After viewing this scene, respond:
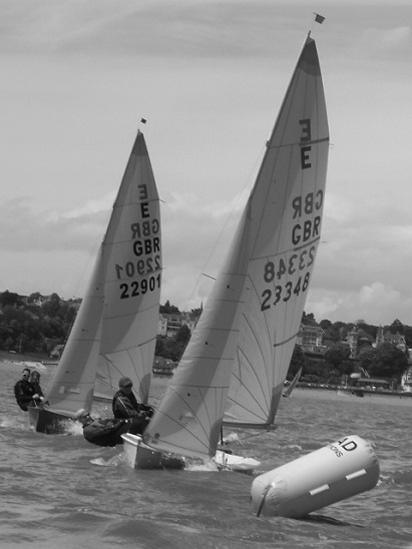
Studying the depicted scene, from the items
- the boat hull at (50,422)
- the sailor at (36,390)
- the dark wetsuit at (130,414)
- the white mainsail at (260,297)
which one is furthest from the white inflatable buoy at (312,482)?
the sailor at (36,390)

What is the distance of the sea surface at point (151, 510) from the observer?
1594 cm

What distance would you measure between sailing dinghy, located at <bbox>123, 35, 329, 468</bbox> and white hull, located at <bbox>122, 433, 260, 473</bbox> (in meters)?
0.02

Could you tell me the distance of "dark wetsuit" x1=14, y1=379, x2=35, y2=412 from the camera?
29.9 metres

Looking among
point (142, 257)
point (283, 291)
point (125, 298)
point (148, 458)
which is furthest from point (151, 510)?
point (142, 257)

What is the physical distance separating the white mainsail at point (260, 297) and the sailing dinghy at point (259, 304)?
0.01 metres

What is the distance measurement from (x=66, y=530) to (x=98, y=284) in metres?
14.7

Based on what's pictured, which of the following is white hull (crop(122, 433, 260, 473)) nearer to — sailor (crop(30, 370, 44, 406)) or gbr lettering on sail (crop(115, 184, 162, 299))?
Result: sailor (crop(30, 370, 44, 406))

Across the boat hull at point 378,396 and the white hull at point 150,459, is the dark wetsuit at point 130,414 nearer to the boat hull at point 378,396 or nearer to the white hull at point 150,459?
the white hull at point 150,459

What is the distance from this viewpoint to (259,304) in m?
21.4

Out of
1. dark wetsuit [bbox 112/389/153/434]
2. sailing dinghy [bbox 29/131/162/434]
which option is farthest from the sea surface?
sailing dinghy [bbox 29/131/162/434]

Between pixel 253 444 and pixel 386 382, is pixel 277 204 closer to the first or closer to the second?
pixel 253 444

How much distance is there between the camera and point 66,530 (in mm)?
16047

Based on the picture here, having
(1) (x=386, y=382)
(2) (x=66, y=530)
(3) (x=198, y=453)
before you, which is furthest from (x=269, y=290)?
(1) (x=386, y=382)

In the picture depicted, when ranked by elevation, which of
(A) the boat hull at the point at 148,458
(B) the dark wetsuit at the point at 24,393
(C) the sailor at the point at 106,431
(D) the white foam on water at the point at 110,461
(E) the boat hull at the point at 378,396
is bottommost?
(D) the white foam on water at the point at 110,461
